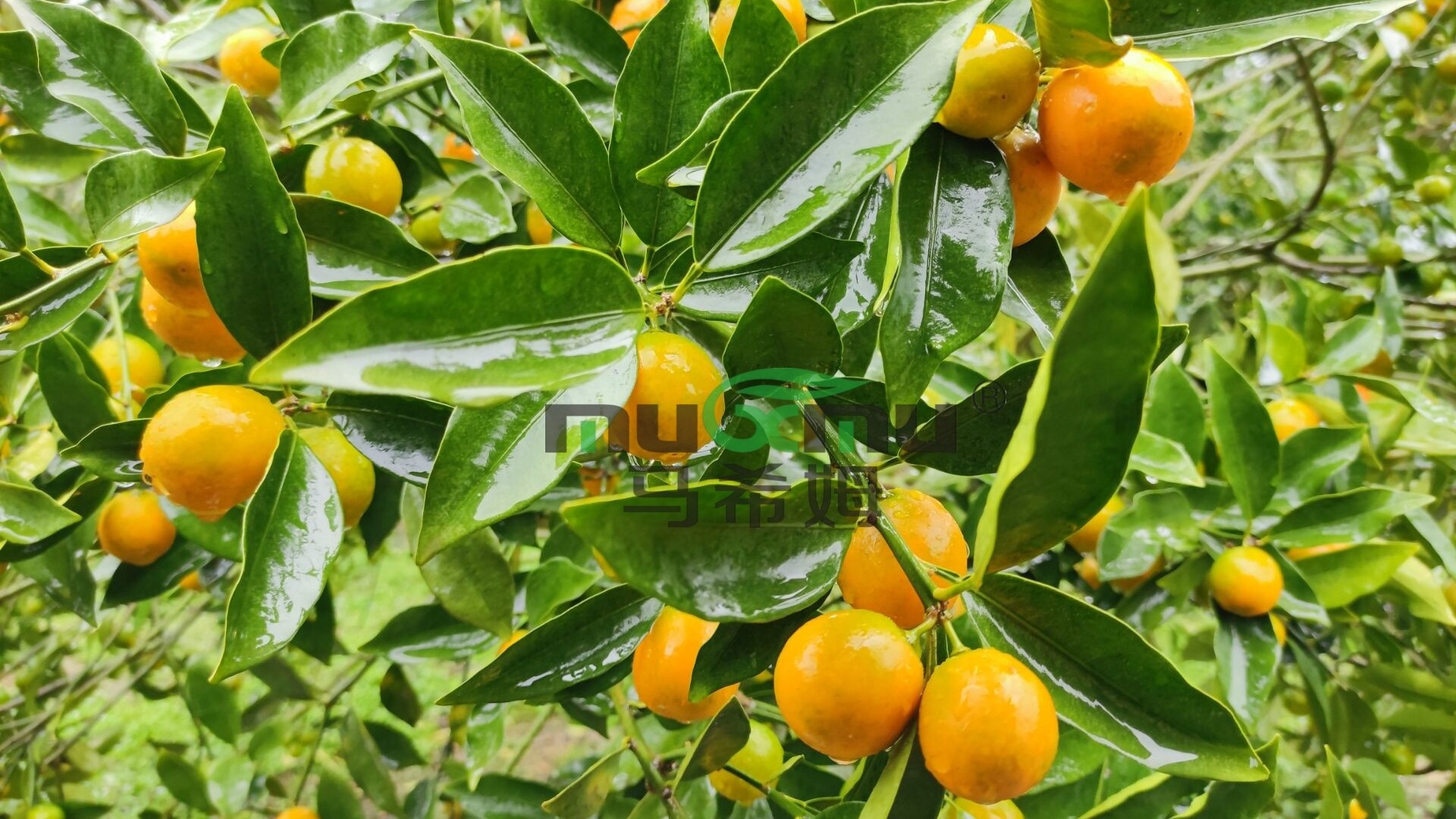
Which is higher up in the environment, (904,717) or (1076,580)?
(904,717)

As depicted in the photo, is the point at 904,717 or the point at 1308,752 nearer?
the point at 904,717

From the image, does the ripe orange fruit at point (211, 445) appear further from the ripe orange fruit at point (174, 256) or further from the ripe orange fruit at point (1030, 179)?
the ripe orange fruit at point (1030, 179)

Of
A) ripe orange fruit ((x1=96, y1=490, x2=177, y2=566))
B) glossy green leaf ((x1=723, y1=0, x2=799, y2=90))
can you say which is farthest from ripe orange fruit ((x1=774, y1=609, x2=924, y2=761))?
ripe orange fruit ((x1=96, y1=490, x2=177, y2=566))

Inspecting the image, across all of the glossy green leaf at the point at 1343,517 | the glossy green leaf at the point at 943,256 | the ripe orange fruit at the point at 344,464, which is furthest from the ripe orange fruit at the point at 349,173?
the glossy green leaf at the point at 1343,517

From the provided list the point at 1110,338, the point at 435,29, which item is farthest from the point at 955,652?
the point at 435,29

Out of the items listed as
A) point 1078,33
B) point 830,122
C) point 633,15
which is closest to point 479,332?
point 830,122

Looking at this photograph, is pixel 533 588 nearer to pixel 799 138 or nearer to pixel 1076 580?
pixel 799 138

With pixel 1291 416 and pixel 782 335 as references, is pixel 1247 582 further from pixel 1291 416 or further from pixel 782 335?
pixel 782 335
